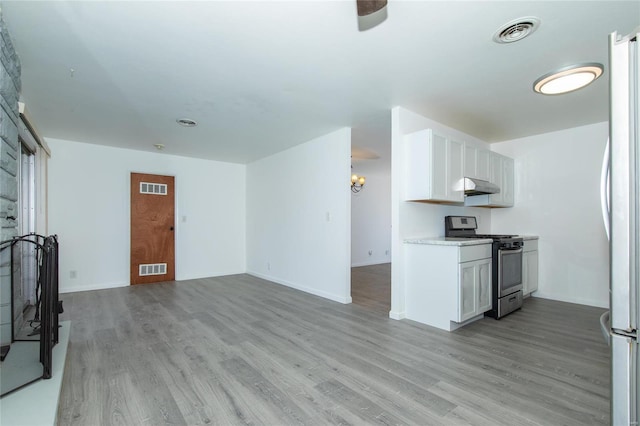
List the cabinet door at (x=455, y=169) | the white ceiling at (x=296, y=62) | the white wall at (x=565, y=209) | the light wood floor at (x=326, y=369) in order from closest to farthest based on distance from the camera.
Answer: the light wood floor at (x=326, y=369)
the white ceiling at (x=296, y=62)
the cabinet door at (x=455, y=169)
the white wall at (x=565, y=209)

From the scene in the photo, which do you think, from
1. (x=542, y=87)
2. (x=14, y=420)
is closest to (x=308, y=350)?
(x=14, y=420)

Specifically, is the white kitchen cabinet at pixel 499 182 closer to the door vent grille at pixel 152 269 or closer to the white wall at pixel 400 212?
the white wall at pixel 400 212

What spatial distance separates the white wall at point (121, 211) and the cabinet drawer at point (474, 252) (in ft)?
14.9

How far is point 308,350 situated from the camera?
2.55 m

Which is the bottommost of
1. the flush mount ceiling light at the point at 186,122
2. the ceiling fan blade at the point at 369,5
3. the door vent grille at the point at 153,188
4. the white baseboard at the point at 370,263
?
the white baseboard at the point at 370,263

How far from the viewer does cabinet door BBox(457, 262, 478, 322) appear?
2954 millimetres

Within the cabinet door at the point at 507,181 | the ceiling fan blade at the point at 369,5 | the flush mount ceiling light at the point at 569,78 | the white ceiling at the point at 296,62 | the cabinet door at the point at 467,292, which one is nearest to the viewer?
the ceiling fan blade at the point at 369,5

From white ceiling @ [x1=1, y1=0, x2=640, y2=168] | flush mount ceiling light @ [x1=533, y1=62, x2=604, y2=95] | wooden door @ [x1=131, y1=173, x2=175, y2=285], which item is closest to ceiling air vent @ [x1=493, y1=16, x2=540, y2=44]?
white ceiling @ [x1=1, y1=0, x2=640, y2=168]

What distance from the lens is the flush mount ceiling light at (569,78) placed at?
2.17 m

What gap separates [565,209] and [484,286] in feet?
6.47

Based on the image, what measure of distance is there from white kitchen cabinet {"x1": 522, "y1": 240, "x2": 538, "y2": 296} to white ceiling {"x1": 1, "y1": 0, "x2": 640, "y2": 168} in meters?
1.60

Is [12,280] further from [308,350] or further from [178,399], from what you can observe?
[308,350]

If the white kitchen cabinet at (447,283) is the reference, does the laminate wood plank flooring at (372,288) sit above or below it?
below

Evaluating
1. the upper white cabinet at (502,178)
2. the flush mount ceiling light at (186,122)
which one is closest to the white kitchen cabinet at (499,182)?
the upper white cabinet at (502,178)
